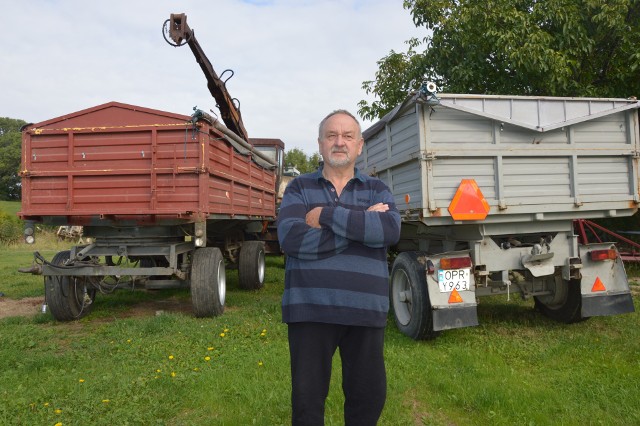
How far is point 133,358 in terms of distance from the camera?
396 cm

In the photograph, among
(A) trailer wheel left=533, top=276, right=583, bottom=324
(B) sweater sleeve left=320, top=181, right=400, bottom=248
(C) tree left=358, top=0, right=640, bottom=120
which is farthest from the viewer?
(C) tree left=358, top=0, right=640, bottom=120

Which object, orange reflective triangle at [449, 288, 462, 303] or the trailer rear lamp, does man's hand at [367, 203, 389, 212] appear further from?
orange reflective triangle at [449, 288, 462, 303]

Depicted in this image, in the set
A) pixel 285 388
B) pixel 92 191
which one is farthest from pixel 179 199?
pixel 285 388

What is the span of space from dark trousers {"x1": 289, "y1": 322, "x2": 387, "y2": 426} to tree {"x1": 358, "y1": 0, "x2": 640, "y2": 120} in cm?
617

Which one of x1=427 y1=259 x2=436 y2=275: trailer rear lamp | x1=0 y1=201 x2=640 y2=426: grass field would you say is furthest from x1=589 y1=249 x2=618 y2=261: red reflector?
x1=427 y1=259 x2=436 y2=275: trailer rear lamp

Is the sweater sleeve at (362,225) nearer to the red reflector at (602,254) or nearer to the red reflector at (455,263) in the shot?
the red reflector at (455,263)

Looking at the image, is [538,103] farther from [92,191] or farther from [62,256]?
[62,256]

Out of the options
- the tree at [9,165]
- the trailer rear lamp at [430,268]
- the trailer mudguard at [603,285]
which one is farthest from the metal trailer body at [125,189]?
the tree at [9,165]

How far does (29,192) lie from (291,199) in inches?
179

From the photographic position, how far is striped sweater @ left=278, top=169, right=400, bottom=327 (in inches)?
71.3

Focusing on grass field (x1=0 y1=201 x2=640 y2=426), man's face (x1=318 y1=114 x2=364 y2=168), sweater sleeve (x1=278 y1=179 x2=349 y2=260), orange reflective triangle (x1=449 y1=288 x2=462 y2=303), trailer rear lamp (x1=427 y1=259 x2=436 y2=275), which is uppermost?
man's face (x1=318 y1=114 x2=364 y2=168)

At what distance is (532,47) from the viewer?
729cm

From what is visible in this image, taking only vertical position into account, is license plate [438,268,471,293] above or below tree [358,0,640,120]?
below

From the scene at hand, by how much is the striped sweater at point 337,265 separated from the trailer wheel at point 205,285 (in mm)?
3617
